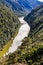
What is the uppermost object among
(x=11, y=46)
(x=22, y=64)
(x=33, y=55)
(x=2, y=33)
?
(x=2, y=33)

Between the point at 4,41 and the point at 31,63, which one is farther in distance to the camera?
the point at 4,41

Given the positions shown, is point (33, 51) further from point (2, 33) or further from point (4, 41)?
point (2, 33)

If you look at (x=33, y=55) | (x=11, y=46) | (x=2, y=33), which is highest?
(x=2, y=33)

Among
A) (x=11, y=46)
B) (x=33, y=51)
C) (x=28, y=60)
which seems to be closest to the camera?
(x=28, y=60)

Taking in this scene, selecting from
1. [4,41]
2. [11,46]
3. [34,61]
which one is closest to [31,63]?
[34,61]

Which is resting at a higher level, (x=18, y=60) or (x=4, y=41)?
(x=4, y=41)

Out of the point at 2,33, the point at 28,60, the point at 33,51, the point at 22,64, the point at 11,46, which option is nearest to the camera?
the point at 22,64

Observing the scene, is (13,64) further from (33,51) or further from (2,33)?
(2,33)

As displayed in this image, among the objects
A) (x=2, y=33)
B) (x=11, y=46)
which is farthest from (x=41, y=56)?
(x=2, y=33)

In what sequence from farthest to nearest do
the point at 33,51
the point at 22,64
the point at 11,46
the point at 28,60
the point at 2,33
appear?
the point at 2,33, the point at 11,46, the point at 33,51, the point at 28,60, the point at 22,64
